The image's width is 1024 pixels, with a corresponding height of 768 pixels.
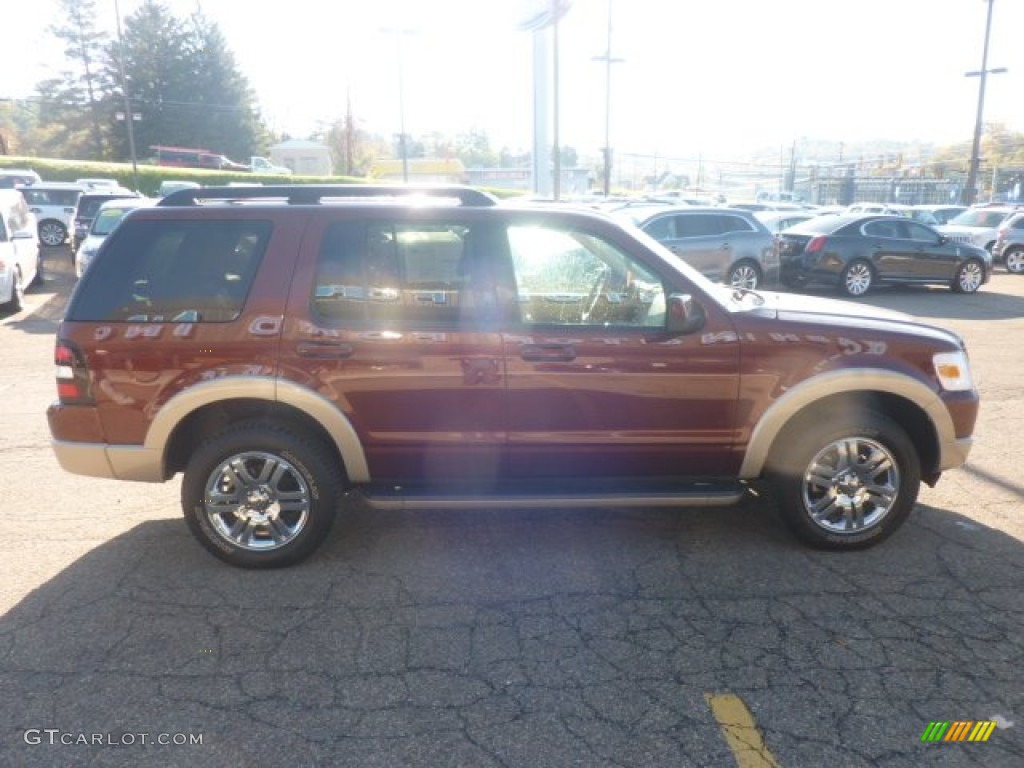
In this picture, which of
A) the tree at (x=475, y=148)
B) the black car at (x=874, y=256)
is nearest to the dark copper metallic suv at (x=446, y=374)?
the black car at (x=874, y=256)

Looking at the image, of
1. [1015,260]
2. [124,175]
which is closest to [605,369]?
[1015,260]

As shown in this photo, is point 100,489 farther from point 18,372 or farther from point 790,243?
point 790,243

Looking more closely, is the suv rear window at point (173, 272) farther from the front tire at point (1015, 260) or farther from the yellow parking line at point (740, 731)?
the front tire at point (1015, 260)

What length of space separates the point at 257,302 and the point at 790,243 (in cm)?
1365

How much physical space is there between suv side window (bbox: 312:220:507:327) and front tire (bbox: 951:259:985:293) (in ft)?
48.1

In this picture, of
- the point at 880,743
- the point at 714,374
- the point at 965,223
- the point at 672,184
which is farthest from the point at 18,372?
the point at 672,184

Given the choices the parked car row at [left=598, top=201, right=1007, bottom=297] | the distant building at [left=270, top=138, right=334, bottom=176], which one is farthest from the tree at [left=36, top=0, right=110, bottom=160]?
the parked car row at [left=598, top=201, right=1007, bottom=297]

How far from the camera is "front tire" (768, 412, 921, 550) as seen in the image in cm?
385

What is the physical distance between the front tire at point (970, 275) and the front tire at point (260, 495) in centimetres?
1525

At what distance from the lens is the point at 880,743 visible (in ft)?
8.42

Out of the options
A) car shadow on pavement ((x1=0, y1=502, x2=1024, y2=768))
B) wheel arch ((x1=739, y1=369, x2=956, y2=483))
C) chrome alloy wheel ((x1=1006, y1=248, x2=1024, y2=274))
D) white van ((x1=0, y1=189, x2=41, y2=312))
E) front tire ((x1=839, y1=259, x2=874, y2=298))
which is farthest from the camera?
chrome alloy wheel ((x1=1006, y1=248, x2=1024, y2=274))

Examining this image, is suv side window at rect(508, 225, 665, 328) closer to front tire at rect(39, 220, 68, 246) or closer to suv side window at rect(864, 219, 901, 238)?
suv side window at rect(864, 219, 901, 238)

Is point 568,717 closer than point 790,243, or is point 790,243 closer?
point 568,717

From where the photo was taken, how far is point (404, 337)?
12.0 ft
